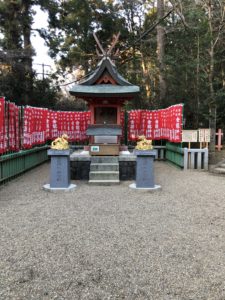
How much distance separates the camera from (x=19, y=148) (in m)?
9.44

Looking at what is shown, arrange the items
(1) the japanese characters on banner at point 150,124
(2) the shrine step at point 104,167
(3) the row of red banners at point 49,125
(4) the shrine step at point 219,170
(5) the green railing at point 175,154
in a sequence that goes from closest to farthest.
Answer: (2) the shrine step at point 104,167 → (4) the shrine step at point 219,170 → (3) the row of red banners at point 49,125 → (5) the green railing at point 175,154 → (1) the japanese characters on banner at point 150,124

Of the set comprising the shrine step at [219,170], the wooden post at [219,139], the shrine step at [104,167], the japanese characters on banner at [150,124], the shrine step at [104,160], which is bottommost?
the shrine step at [219,170]

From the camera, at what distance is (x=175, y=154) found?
473 inches

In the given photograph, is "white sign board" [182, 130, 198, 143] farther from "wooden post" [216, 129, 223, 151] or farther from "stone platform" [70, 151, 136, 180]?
"wooden post" [216, 129, 223, 151]

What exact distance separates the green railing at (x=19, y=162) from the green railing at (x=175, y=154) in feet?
17.7

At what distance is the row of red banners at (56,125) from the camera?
8.33 m

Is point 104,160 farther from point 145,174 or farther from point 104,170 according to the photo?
point 145,174

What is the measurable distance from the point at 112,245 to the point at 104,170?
484 centimetres

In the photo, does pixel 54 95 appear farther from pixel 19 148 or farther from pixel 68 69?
pixel 19 148

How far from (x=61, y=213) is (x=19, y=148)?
4732 mm

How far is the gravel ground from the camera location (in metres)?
2.85

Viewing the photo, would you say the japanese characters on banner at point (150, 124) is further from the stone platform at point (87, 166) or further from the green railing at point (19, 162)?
the green railing at point (19, 162)

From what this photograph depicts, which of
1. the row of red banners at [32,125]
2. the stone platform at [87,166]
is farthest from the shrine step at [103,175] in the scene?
the row of red banners at [32,125]

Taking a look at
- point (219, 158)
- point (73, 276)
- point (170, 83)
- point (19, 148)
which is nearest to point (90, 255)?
point (73, 276)
